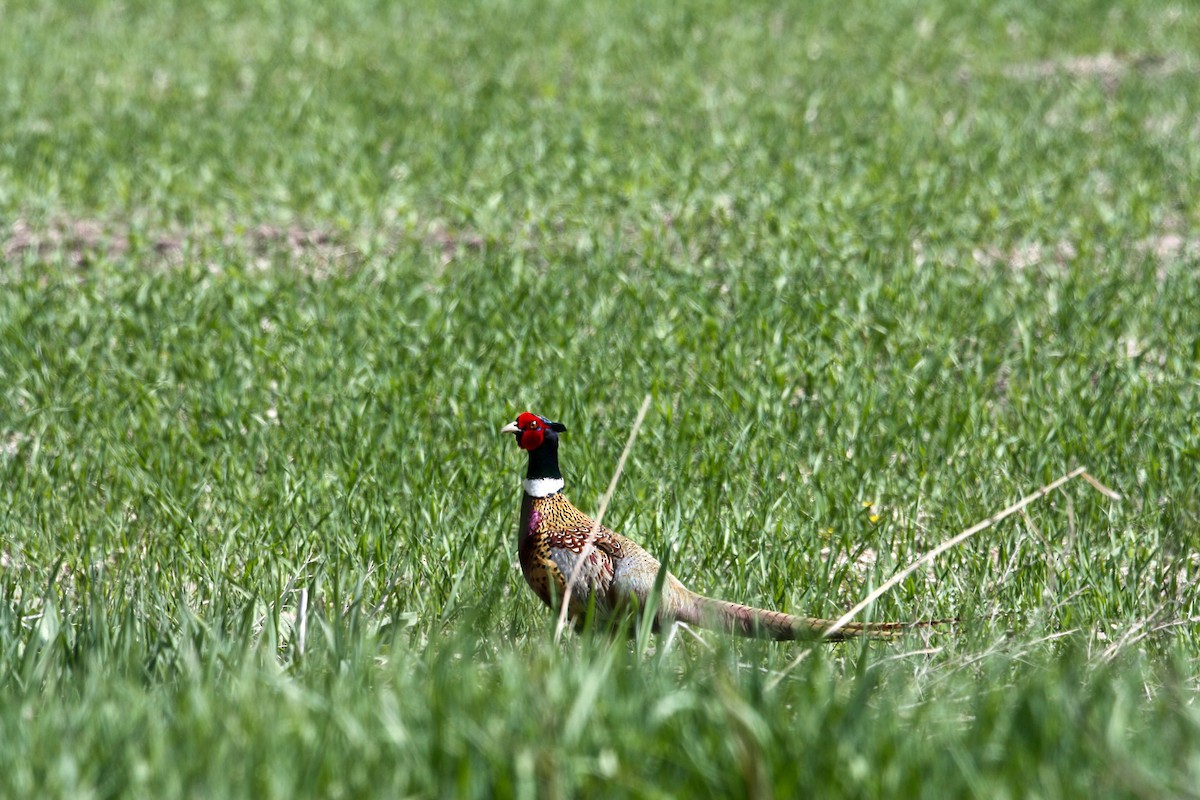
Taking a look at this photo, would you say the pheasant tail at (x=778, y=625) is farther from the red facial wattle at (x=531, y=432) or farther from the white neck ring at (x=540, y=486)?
the red facial wattle at (x=531, y=432)

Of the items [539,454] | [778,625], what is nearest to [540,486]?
[539,454]

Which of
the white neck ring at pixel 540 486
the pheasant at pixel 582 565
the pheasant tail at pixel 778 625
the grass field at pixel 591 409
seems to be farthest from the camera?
the white neck ring at pixel 540 486

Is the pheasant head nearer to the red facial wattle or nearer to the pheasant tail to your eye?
the red facial wattle

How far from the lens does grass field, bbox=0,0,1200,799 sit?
90.7 inches

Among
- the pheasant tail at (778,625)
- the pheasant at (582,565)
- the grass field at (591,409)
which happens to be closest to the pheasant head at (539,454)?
the pheasant at (582,565)

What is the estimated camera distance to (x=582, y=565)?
3547mm

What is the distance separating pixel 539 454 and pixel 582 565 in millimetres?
373

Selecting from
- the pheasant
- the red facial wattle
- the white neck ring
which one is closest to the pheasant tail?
the pheasant

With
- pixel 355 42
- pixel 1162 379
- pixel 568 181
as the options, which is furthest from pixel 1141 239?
pixel 355 42

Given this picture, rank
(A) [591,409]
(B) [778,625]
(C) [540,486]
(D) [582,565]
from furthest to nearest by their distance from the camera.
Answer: (A) [591,409]
(C) [540,486]
(D) [582,565]
(B) [778,625]

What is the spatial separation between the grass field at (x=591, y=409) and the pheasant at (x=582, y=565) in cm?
14

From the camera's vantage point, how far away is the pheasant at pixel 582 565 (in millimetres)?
3547

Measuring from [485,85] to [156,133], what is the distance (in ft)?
10.6

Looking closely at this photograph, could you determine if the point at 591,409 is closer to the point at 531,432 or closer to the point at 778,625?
the point at 531,432
